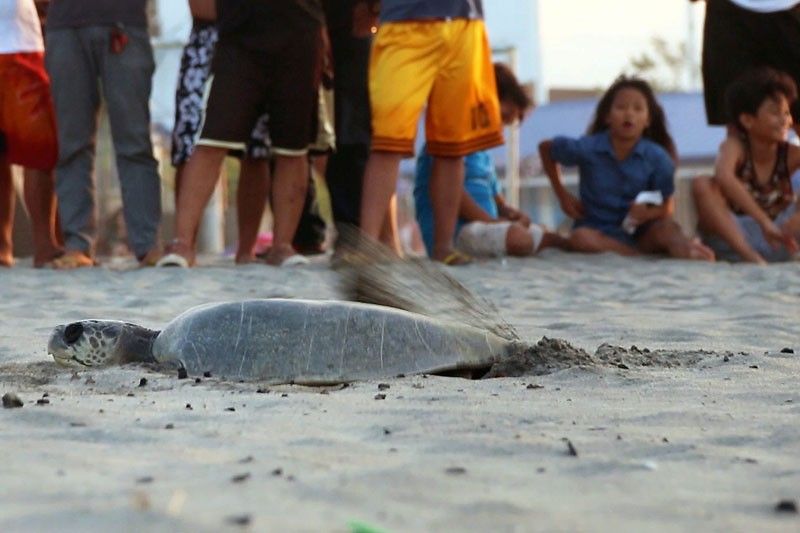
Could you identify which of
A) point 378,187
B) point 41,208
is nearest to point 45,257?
point 41,208

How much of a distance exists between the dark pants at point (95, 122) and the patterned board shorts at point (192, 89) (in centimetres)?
13

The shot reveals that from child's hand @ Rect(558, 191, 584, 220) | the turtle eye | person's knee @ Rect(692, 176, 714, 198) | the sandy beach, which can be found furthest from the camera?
child's hand @ Rect(558, 191, 584, 220)

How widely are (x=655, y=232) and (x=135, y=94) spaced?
8.97 ft

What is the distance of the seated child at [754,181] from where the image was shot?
6.79 m

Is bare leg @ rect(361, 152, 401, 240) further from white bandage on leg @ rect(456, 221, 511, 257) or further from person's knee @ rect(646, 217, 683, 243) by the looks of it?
person's knee @ rect(646, 217, 683, 243)

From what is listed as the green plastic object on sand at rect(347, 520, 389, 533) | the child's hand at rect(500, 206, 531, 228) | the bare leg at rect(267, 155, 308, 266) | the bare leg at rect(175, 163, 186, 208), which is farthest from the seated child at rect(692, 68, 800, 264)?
the green plastic object on sand at rect(347, 520, 389, 533)

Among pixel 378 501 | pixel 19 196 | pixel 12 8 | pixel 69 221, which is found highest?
pixel 12 8

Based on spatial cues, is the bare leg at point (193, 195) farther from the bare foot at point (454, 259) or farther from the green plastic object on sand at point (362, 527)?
the green plastic object on sand at point (362, 527)

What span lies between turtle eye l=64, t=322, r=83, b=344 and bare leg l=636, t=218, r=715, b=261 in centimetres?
442

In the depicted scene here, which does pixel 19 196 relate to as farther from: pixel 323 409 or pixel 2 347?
pixel 323 409

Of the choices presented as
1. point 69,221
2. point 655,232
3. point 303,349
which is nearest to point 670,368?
point 303,349

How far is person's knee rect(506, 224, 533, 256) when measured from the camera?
273 inches

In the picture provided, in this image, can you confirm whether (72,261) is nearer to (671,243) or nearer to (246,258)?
(246,258)

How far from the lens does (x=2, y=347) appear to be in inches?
130
